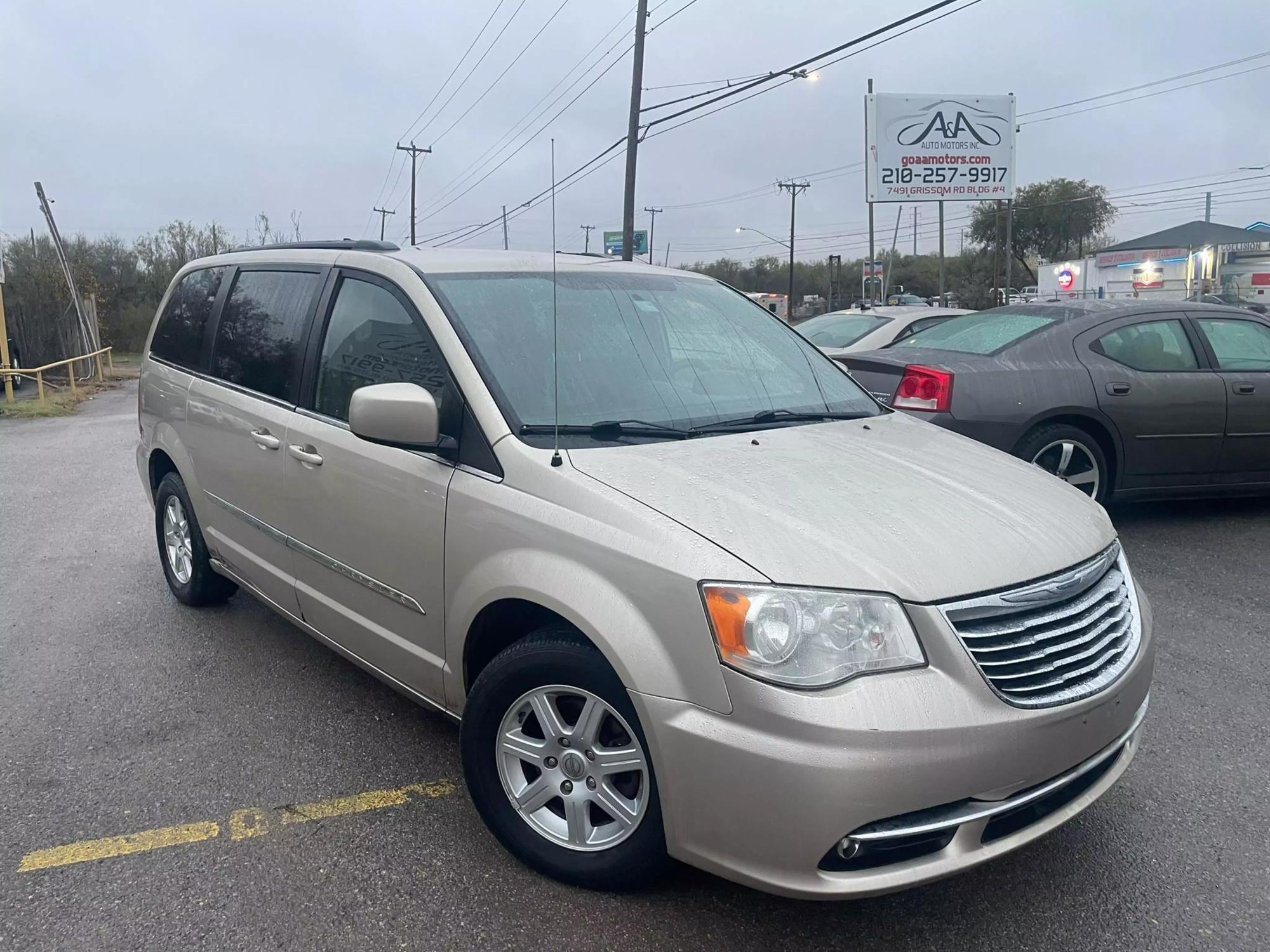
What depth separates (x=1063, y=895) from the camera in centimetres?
269

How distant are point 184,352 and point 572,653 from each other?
133 inches

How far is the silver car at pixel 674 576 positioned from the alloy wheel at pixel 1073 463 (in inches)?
114

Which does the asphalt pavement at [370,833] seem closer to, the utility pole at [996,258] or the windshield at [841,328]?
the windshield at [841,328]

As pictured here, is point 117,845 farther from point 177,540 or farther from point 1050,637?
point 1050,637

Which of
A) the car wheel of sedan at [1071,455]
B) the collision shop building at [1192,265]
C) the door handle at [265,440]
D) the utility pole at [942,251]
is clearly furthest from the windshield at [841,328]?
the collision shop building at [1192,265]

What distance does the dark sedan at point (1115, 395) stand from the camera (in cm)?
624

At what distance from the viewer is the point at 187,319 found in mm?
5031

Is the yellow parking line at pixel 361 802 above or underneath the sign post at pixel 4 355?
underneath

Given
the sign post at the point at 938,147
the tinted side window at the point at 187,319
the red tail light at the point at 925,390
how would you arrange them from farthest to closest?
the sign post at the point at 938,147 → the red tail light at the point at 925,390 → the tinted side window at the point at 187,319

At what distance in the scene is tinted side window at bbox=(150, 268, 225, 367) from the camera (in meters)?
4.82

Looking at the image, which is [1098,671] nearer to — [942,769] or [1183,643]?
[942,769]

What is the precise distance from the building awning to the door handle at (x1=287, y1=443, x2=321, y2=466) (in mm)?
39725

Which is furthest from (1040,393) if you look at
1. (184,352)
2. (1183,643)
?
(184,352)

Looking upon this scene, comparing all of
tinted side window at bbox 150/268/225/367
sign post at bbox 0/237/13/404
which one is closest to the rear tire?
tinted side window at bbox 150/268/225/367
